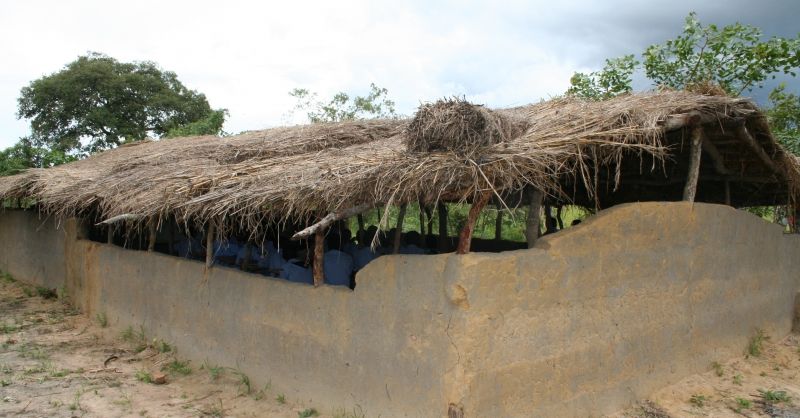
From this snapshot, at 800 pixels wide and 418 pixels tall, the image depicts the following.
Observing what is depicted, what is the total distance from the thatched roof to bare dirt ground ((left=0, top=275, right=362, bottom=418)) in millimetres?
1510

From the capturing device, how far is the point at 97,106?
23.2 m

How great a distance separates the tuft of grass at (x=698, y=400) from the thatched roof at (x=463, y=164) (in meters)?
1.80

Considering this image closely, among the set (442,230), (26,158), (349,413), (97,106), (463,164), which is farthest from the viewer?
(97,106)

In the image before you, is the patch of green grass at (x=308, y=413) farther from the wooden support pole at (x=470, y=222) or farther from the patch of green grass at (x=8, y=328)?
the patch of green grass at (x=8, y=328)

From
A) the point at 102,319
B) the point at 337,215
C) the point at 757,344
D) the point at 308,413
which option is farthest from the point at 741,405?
the point at 102,319

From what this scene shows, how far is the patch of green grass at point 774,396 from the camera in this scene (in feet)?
17.7

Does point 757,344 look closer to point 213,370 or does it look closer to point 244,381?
point 244,381

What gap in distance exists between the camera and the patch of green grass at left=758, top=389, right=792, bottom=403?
212 inches

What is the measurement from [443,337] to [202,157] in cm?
513

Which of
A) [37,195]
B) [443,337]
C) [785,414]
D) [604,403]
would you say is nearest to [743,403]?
[785,414]

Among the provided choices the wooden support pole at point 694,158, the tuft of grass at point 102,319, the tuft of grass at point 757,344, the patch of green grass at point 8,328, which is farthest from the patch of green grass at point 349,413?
the patch of green grass at point 8,328

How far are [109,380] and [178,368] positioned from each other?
654mm

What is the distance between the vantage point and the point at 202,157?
26.7 ft

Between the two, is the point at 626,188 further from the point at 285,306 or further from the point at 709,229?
the point at 285,306
